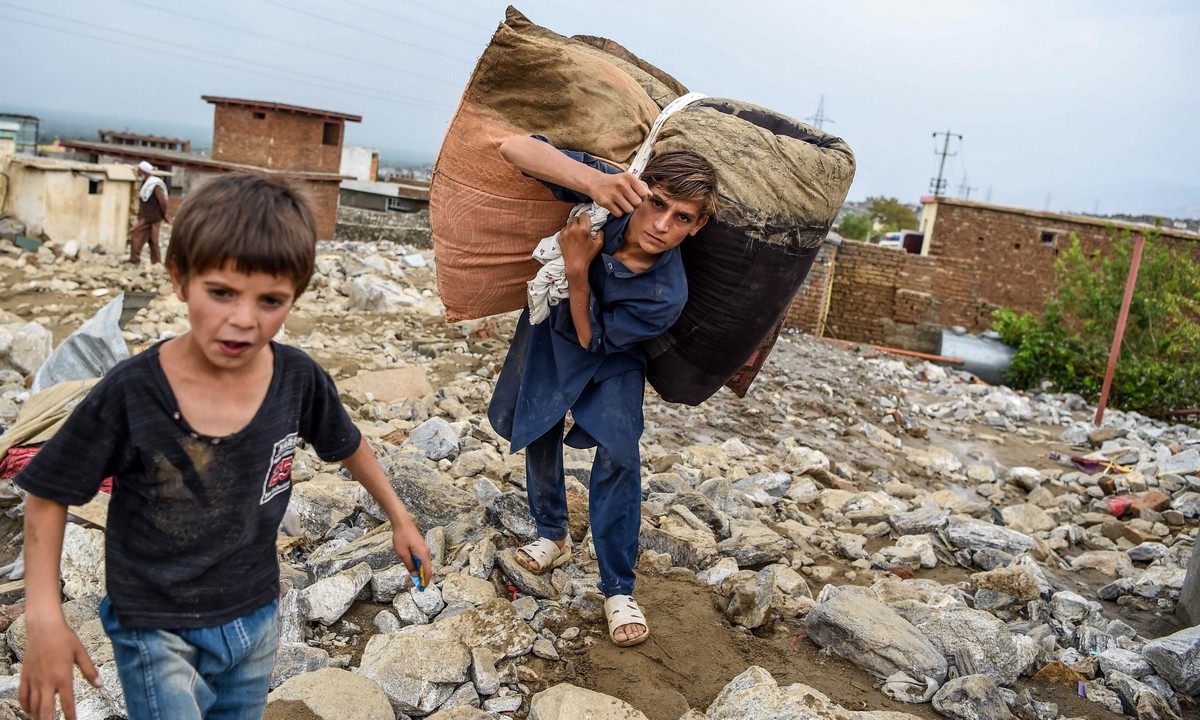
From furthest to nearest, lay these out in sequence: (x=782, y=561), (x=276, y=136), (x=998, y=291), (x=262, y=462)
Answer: (x=276, y=136), (x=998, y=291), (x=782, y=561), (x=262, y=462)

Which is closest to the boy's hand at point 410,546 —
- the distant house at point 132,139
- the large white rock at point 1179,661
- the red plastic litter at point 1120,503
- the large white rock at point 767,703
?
the large white rock at point 767,703

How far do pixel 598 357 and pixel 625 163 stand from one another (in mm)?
554

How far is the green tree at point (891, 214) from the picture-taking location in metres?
47.8

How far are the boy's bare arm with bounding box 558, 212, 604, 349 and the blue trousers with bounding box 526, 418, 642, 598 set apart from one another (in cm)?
34

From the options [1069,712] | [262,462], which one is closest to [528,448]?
[262,462]

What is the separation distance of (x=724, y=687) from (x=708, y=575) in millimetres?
770

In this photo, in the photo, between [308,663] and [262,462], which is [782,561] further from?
[262,462]

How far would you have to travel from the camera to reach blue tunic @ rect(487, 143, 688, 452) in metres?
2.28

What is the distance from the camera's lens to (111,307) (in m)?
4.79

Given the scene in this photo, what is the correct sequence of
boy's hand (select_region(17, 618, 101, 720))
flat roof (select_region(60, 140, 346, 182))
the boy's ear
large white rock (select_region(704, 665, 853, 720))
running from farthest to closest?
A: 1. flat roof (select_region(60, 140, 346, 182))
2. large white rock (select_region(704, 665, 853, 720))
3. the boy's ear
4. boy's hand (select_region(17, 618, 101, 720))

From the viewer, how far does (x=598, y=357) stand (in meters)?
2.46

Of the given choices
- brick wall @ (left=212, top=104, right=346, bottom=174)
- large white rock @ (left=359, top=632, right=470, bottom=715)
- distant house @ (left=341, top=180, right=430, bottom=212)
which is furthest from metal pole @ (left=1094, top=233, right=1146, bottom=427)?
brick wall @ (left=212, top=104, right=346, bottom=174)

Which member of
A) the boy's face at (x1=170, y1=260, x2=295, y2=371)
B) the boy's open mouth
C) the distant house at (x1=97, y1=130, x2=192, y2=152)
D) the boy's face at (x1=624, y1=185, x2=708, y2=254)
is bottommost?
the boy's open mouth

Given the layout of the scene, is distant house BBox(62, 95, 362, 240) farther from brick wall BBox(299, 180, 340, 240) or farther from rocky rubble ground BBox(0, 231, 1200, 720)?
rocky rubble ground BBox(0, 231, 1200, 720)
